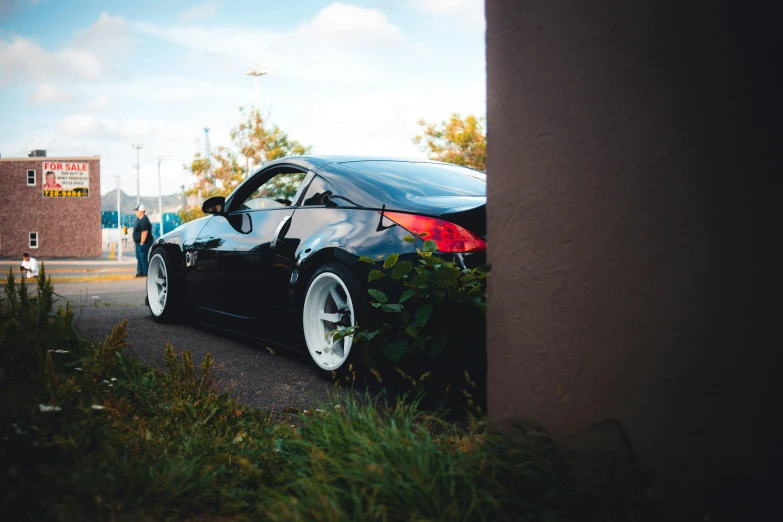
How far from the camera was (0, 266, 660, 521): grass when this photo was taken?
6.46ft

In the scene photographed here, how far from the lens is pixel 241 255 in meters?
5.19

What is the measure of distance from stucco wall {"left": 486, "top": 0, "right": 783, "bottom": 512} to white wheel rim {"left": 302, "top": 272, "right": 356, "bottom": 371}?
7.05ft

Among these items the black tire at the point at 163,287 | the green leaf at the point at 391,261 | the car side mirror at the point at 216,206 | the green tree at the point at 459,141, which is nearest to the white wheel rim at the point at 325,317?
the green leaf at the point at 391,261

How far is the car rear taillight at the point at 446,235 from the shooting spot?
3.71 meters

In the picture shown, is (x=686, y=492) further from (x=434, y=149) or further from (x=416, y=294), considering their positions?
(x=434, y=149)

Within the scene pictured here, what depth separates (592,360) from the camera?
79.7 inches

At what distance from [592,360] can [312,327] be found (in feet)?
8.64

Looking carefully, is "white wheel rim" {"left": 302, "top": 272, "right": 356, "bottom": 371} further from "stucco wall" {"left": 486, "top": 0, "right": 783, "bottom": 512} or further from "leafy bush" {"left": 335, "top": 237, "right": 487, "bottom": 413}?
"stucco wall" {"left": 486, "top": 0, "right": 783, "bottom": 512}

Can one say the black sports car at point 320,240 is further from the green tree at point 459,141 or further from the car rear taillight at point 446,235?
the green tree at point 459,141

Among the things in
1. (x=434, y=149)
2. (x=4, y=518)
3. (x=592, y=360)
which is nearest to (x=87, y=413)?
(x=4, y=518)

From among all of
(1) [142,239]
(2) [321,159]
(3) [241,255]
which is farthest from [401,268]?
(1) [142,239]

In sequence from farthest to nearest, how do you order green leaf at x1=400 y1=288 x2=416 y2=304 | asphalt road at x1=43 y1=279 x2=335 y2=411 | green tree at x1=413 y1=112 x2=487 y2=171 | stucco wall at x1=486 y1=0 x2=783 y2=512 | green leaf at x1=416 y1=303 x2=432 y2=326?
green tree at x1=413 y1=112 x2=487 y2=171
asphalt road at x1=43 y1=279 x2=335 y2=411
green leaf at x1=400 y1=288 x2=416 y2=304
green leaf at x1=416 y1=303 x2=432 y2=326
stucco wall at x1=486 y1=0 x2=783 y2=512

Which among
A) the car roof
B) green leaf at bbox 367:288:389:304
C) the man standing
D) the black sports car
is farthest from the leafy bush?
the man standing

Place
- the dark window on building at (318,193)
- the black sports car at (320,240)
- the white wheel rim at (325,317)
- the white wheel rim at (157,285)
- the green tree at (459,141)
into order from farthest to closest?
the green tree at (459,141), the white wheel rim at (157,285), the dark window on building at (318,193), the white wheel rim at (325,317), the black sports car at (320,240)
